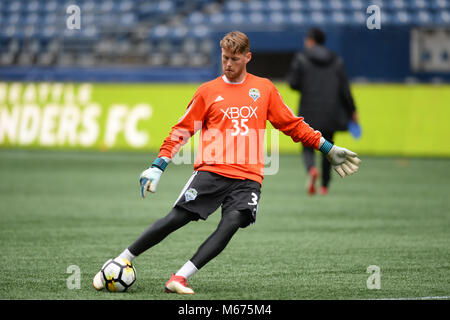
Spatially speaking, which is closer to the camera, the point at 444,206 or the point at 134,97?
the point at 444,206

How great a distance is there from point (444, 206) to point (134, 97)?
31.3ft

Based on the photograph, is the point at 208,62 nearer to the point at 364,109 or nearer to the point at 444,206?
the point at 364,109

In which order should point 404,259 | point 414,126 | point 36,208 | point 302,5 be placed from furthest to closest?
point 302,5 → point 414,126 → point 36,208 → point 404,259

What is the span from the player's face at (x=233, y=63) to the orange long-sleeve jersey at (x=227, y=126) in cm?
11

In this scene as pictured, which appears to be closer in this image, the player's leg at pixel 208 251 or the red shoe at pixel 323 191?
the player's leg at pixel 208 251

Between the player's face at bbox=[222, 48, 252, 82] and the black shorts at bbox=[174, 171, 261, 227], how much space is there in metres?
0.70

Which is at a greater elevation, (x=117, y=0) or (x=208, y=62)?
(x=117, y=0)

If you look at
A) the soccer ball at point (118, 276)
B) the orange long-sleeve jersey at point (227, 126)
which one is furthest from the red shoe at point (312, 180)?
the soccer ball at point (118, 276)

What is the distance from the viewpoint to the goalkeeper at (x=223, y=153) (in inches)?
235

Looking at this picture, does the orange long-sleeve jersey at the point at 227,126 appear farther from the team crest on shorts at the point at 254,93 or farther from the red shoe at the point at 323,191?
the red shoe at the point at 323,191

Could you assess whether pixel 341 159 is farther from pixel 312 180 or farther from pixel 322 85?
pixel 322 85

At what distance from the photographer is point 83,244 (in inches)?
327

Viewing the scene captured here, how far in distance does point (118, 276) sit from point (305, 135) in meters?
1.63
